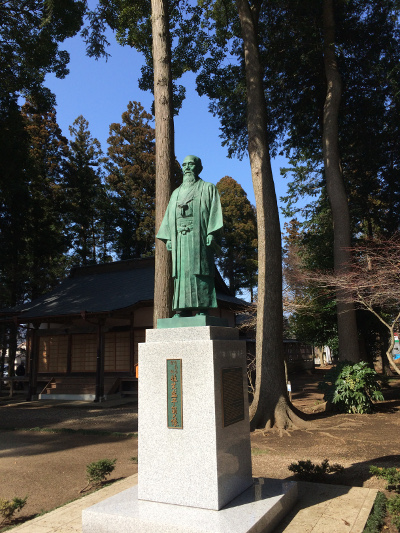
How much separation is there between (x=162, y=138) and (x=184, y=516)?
6.61 m

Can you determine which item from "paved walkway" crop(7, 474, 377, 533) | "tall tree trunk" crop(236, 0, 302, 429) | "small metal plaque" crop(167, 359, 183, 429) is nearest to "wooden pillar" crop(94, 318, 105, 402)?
"tall tree trunk" crop(236, 0, 302, 429)

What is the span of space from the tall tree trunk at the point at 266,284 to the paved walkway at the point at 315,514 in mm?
4194

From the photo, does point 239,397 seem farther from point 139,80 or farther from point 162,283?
point 139,80

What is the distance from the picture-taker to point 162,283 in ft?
24.7

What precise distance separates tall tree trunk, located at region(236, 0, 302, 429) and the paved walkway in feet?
13.8

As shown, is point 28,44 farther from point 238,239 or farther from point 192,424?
point 238,239

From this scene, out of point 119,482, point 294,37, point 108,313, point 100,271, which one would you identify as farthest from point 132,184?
point 119,482

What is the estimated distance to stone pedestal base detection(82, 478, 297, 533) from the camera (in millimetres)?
3367

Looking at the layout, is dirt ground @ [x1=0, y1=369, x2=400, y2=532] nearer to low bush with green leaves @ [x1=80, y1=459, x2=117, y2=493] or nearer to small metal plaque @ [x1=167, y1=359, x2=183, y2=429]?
low bush with green leaves @ [x1=80, y1=459, x2=117, y2=493]

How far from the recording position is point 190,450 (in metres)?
3.78

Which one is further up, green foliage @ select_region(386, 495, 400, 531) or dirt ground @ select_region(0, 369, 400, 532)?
green foliage @ select_region(386, 495, 400, 531)

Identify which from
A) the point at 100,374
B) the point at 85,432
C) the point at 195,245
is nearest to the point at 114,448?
the point at 85,432

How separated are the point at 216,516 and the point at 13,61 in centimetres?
1701

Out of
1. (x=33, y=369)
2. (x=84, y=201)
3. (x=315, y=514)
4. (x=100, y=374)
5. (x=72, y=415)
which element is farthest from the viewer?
(x=84, y=201)
